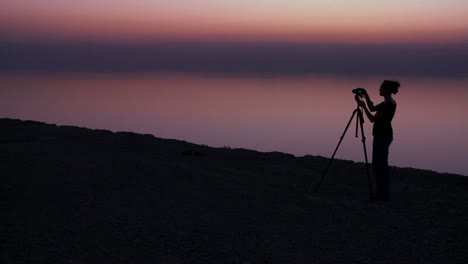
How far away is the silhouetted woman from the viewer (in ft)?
28.5

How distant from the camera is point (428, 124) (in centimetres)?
4019

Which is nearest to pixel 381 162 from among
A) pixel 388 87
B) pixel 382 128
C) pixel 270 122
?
pixel 382 128

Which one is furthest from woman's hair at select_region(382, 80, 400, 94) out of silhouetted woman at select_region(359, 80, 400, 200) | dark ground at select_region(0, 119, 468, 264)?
dark ground at select_region(0, 119, 468, 264)

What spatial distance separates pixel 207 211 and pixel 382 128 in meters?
3.04

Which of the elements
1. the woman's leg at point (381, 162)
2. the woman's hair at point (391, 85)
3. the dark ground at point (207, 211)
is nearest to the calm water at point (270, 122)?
the dark ground at point (207, 211)

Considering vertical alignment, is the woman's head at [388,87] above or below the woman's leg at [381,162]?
above

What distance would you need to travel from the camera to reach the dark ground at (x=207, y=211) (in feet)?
20.3

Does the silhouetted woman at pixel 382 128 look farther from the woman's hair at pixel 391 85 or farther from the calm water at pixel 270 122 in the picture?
the calm water at pixel 270 122

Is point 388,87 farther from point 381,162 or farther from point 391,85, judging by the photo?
point 381,162

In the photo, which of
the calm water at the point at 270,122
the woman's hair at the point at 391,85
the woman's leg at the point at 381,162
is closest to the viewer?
the woman's hair at the point at 391,85

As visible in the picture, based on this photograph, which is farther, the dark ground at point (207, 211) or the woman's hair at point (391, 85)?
the woman's hair at point (391, 85)

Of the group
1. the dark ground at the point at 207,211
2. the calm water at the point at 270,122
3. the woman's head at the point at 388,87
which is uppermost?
the calm water at the point at 270,122

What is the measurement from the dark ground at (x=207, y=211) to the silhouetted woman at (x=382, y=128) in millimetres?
387

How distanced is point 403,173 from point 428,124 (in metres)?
29.8
